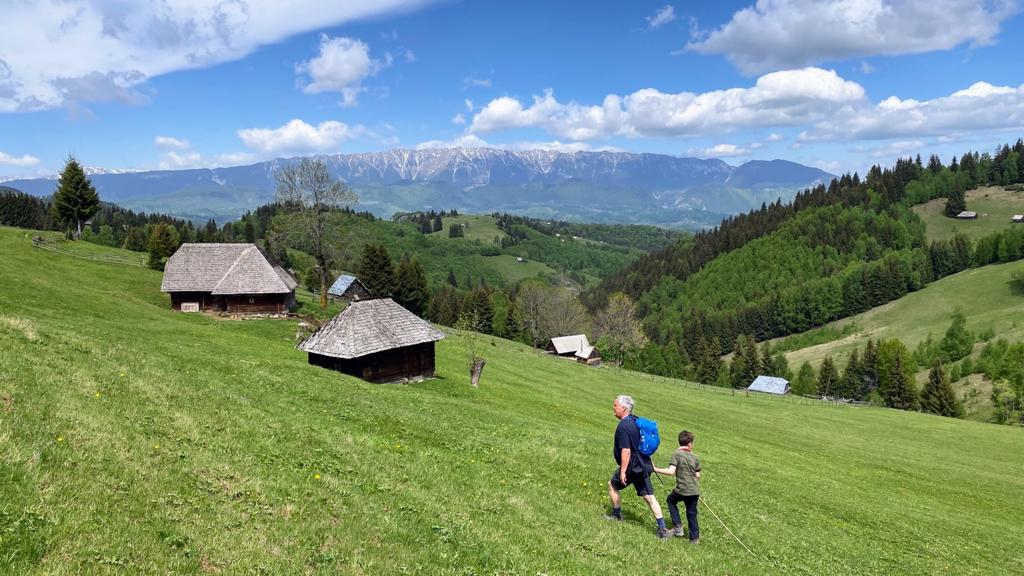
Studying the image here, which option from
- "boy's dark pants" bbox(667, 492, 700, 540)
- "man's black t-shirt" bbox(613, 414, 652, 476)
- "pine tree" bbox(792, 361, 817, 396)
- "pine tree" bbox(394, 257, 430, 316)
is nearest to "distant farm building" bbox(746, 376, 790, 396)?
"pine tree" bbox(792, 361, 817, 396)

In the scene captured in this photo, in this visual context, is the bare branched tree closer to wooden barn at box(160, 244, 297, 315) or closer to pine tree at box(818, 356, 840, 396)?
wooden barn at box(160, 244, 297, 315)

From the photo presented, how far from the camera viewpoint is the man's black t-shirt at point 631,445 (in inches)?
552

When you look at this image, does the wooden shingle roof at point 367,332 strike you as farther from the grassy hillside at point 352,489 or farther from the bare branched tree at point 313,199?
the bare branched tree at point 313,199

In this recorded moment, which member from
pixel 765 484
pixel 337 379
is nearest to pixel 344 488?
pixel 337 379

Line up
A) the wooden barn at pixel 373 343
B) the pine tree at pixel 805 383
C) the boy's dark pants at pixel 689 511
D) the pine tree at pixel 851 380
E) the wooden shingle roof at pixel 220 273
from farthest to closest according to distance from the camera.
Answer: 1. the pine tree at pixel 805 383
2. the pine tree at pixel 851 380
3. the wooden shingle roof at pixel 220 273
4. the wooden barn at pixel 373 343
5. the boy's dark pants at pixel 689 511

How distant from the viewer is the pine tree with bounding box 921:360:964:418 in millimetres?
94562

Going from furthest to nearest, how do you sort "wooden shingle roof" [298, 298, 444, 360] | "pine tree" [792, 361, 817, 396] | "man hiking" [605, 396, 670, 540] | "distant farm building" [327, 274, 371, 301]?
"pine tree" [792, 361, 817, 396] < "distant farm building" [327, 274, 371, 301] < "wooden shingle roof" [298, 298, 444, 360] < "man hiking" [605, 396, 670, 540]

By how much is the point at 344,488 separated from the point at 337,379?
19702 mm

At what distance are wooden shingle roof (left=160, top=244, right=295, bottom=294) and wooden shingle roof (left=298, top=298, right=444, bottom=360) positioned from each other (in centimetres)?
2161

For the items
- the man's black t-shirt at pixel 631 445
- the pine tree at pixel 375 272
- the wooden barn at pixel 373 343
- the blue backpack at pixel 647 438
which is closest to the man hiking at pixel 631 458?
the man's black t-shirt at pixel 631 445

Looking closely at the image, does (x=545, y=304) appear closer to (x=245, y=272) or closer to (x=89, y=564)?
(x=245, y=272)

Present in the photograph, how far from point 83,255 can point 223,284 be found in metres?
30.5

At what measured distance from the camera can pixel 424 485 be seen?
1428 cm

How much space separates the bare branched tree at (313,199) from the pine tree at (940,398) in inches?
4146
